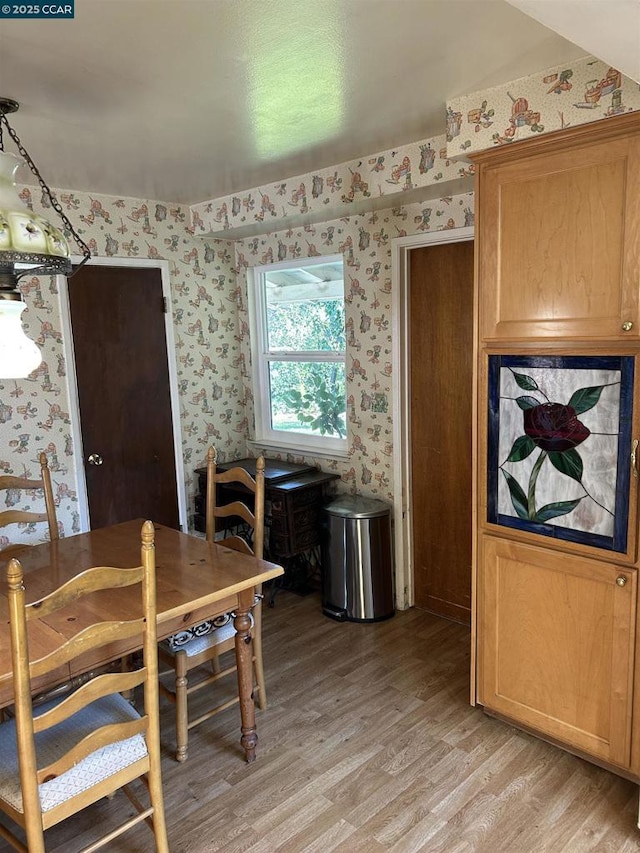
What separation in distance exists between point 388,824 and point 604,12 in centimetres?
232

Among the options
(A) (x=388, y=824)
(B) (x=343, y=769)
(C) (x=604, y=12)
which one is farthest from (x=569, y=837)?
(C) (x=604, y=12)

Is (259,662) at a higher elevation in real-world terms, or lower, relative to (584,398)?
lower

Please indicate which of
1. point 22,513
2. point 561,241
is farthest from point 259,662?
point 561,241

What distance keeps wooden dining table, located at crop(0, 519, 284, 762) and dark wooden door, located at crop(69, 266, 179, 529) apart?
0.98 m

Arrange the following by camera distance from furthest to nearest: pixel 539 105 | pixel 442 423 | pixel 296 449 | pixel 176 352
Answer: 1. pixel 296 449
2. pixel 176 352
3. pixel 442 423
4. pixel 539 105

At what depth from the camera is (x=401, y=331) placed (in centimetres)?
349

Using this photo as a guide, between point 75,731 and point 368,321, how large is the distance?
251 centimetres

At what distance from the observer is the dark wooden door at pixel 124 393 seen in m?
3.59

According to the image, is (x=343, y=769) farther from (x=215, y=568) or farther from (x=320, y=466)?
(x=320, y=466)

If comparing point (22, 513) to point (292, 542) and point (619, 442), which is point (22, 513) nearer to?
point (292, 542)

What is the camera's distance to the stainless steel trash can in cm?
348

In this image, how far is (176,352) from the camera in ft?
13.3

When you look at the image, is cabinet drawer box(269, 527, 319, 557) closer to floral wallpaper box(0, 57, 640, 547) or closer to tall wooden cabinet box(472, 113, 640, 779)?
floral wallpaper box(0, 57, 640, 547)

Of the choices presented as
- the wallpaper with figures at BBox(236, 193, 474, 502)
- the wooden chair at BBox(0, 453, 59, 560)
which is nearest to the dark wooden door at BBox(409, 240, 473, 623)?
the wallpaper with figures at BBox(236, 193, 474, 502)
